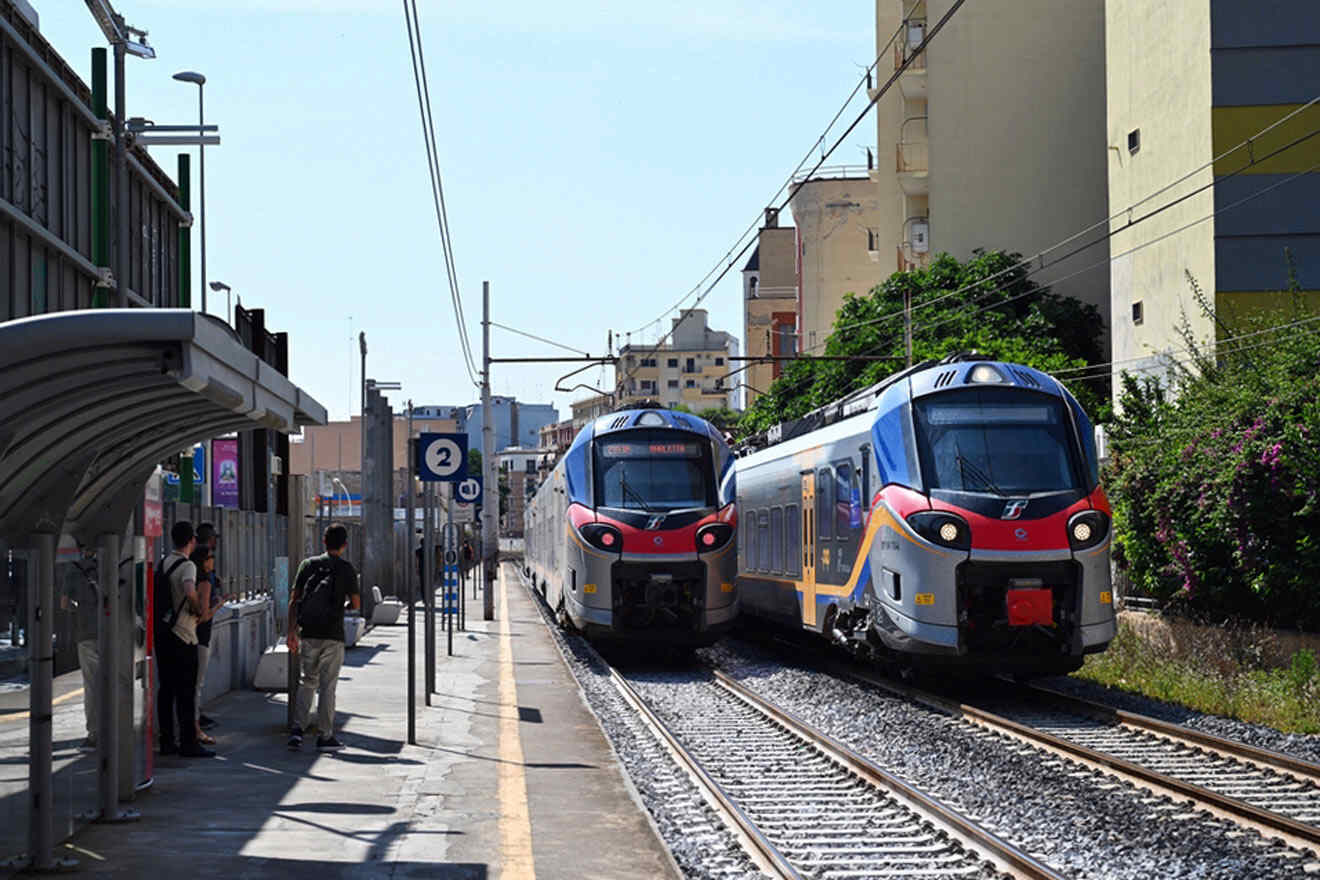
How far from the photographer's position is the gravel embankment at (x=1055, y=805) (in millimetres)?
9094

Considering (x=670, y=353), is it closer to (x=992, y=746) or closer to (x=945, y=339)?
(x=945, y=339)

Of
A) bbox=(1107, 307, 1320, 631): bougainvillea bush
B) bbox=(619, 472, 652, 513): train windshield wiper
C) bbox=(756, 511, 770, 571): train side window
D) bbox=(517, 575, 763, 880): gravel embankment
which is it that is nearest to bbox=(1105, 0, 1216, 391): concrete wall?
bbox=(1107, 307, 1320, 631): bougainvillea bush

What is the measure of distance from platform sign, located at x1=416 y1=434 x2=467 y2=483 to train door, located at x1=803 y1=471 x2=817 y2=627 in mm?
5732

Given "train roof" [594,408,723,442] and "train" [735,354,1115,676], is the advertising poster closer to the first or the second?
"train roof" [594,408,723,442]

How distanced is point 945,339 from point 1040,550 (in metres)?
31.3

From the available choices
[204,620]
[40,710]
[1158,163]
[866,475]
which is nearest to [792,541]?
[866,475]

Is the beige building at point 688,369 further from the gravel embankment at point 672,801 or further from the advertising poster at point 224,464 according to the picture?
the gravel embankment at point 672,801

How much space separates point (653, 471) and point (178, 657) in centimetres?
1073

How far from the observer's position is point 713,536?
870 inches

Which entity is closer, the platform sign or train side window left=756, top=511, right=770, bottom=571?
the platform sign

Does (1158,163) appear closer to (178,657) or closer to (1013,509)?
(1013,509)

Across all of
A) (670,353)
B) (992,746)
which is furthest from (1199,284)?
(670,353)

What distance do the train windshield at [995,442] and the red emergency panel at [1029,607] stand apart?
1.04m

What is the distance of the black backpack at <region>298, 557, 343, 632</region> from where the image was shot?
12953mm
